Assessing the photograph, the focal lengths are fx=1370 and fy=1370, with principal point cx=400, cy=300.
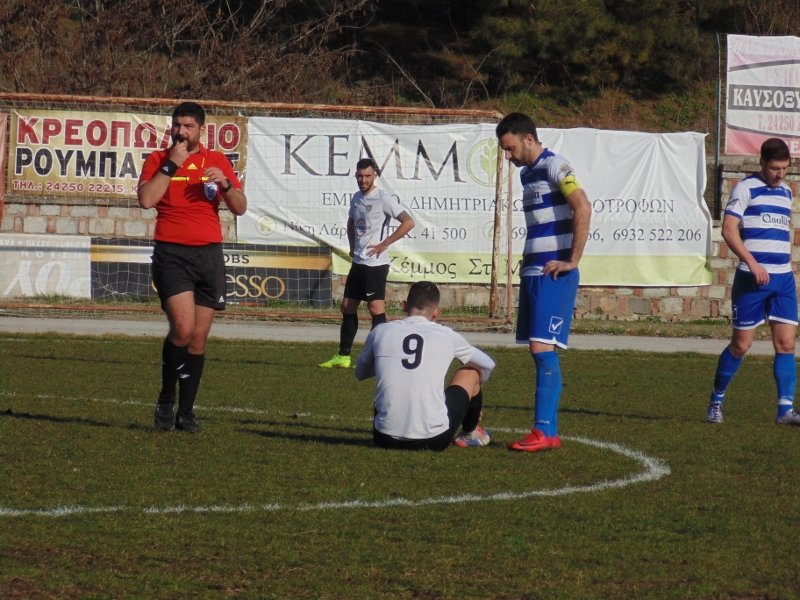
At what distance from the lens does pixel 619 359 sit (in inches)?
623

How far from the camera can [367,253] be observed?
552 inches

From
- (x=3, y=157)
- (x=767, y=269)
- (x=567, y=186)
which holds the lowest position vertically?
(x=767, y=269)

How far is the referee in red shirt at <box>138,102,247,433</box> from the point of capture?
8359 millimetres

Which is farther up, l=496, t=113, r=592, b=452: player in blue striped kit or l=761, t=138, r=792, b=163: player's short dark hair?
l=761, t=138, r=792, b=163: player's short dark hair

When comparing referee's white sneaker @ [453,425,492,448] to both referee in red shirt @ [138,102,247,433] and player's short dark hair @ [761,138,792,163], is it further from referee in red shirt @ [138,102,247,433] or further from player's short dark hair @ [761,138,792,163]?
player's short dark hair @ [761,138,792,163]

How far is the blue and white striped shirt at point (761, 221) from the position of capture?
9.81 m

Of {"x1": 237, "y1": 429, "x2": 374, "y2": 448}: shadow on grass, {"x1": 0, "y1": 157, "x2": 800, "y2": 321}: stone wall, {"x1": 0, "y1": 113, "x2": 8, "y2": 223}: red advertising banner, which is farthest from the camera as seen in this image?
{"x1": 0, "y1": 157, "x2": 800, "y2": 321}: stone wall

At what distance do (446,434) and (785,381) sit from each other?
333 cm

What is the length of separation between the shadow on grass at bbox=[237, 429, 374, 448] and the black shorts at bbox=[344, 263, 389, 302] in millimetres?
5262

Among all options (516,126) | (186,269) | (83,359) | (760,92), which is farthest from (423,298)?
(760,92)

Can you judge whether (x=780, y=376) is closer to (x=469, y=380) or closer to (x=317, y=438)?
(x=469, y=380)

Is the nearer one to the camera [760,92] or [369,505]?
[369,505]

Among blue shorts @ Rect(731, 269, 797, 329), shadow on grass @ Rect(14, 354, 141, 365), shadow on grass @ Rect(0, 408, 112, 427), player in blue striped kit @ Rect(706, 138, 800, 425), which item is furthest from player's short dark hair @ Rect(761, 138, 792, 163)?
shadow on grass @ Rect(14, 354, 141, 365)

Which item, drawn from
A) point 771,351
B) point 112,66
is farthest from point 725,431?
point 112,66
